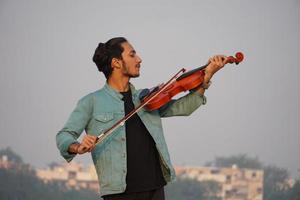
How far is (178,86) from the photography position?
2799mm

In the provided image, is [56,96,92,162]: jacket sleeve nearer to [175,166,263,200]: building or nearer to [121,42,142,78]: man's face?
[121,42,142,78]: man's face

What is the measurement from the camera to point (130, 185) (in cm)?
268

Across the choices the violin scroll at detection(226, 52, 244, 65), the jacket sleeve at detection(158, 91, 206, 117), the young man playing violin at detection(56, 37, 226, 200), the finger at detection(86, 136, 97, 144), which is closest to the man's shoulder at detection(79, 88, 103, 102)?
the young man playing violin at detection(56, 37, 226, 200)

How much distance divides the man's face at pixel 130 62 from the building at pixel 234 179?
728 cm

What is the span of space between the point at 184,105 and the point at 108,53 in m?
0.32

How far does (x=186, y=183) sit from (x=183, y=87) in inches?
350

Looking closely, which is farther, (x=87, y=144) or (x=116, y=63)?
(x=116, y=63)

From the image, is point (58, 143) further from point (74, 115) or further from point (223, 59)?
point (223, 59)

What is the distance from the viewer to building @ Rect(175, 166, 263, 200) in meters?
10.4

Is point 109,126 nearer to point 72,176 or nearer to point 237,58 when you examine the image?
point 237,58

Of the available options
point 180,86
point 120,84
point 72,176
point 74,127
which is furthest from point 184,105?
point 72,176

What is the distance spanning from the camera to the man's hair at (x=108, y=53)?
9.38 feet

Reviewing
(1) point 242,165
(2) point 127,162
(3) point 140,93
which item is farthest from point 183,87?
(1) point 242,165

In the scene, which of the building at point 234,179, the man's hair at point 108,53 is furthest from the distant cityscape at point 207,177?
the man's hair at point 108,53
